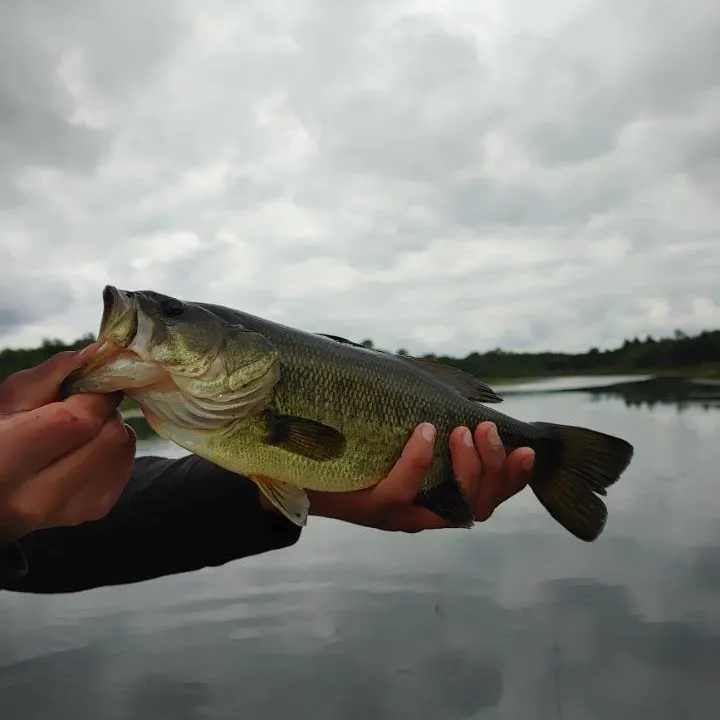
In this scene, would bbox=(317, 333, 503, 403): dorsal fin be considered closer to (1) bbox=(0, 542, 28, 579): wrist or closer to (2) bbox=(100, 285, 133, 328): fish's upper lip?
(2) bbox=(100, 285, 133, 328): fish's upper lip

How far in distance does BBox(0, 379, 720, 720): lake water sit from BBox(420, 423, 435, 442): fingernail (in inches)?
223

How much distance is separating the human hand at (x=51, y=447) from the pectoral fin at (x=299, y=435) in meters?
0.75

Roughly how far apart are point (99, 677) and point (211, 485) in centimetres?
648

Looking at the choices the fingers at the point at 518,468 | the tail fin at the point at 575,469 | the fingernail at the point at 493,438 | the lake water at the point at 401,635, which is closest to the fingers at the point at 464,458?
the fingernail at the point at 493,438

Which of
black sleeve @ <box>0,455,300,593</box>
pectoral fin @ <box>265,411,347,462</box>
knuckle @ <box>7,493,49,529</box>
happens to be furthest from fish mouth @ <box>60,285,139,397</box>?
black sleeve @ <box>0,455,300,593</box>

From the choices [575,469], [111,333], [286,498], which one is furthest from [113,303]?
[575,469]

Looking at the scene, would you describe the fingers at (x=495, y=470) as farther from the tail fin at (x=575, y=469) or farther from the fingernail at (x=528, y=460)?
the tail fin at (x=575, y=469)

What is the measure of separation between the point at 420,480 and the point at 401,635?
7.12 metres

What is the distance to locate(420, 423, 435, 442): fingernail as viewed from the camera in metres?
3.77

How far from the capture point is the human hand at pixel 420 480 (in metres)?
3.75

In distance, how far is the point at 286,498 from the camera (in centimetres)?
345

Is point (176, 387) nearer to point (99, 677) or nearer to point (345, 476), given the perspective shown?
point (345, 476)

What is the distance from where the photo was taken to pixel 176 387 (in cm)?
322

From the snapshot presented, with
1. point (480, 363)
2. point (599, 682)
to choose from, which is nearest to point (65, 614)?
point (599, 682)
